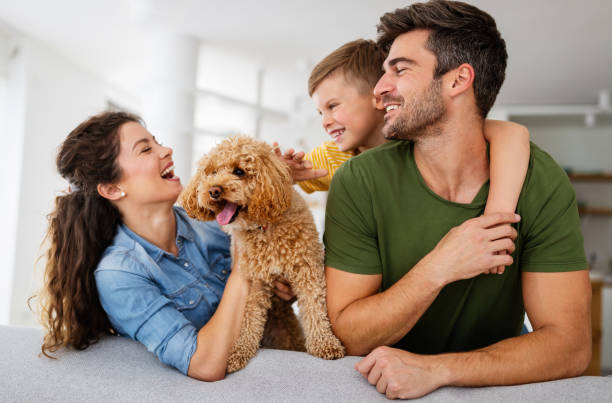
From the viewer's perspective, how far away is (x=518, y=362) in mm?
1137

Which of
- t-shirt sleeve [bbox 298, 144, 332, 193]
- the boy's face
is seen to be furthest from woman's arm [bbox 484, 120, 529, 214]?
t-shirt sleeve [bbox 298, 144, 332, 193]

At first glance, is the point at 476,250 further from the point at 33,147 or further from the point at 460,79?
the point at 33,147

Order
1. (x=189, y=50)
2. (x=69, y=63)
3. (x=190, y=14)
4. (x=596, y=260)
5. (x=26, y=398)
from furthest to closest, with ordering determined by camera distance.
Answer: (x=596, y=260) → (x=69, y=63) → (x=189, y=50) → (x=190, y=14) → (x=26, y=398)

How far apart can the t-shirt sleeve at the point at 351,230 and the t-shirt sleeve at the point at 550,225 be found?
44 cm

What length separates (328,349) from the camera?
4.24ft

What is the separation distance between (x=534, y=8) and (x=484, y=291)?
3.21m

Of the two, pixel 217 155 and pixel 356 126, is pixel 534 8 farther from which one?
pixel 217 155

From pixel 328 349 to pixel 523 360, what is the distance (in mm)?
521

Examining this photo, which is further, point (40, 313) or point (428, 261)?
point (40, 313)

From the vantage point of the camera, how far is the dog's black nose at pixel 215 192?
1.25m

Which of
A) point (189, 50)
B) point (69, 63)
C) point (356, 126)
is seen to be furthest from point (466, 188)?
point (69, 63)

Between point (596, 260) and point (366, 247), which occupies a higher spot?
point (366, 247)

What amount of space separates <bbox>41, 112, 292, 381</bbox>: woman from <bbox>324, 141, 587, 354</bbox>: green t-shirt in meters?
0.31

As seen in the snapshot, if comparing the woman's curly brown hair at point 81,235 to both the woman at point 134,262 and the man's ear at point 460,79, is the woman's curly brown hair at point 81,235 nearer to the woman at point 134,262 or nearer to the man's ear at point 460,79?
the woman at point 134,262
